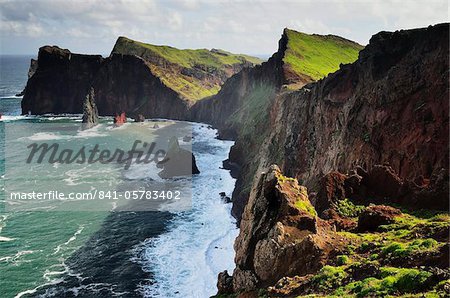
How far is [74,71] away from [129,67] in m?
24.7

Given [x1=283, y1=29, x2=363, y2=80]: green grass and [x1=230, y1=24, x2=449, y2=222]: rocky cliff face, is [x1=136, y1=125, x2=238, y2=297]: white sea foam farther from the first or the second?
[x1=283, y1=29, x2=363, y2=80]: green grass

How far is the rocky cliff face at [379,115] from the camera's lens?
3794 cm

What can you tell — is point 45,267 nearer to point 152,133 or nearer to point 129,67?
point 152,133

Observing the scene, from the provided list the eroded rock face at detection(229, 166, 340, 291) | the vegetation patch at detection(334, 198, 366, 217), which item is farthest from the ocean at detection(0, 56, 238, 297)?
the eroded rock face at detection(229, 166, 340, 291)

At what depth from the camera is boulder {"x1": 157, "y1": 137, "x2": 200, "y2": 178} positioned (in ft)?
306

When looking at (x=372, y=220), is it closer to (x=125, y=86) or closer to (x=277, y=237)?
(x=277, y=237)

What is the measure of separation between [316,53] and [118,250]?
99133 millimetres

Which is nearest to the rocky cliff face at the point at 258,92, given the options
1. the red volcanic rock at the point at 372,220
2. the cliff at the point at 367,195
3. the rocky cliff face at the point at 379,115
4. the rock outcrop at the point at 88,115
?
the rocky cliff face at the point at 379,115

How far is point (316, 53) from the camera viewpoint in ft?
441

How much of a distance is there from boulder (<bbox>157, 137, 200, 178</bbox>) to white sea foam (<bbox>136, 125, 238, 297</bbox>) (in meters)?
8.41

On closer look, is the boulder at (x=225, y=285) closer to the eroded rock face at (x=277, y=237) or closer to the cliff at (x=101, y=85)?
the eroded rock face at (x=277, y=237)

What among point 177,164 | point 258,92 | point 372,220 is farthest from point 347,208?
point 258,92

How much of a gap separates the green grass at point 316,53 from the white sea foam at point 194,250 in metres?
42.9

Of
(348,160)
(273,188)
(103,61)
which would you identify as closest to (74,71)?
(103,61)
